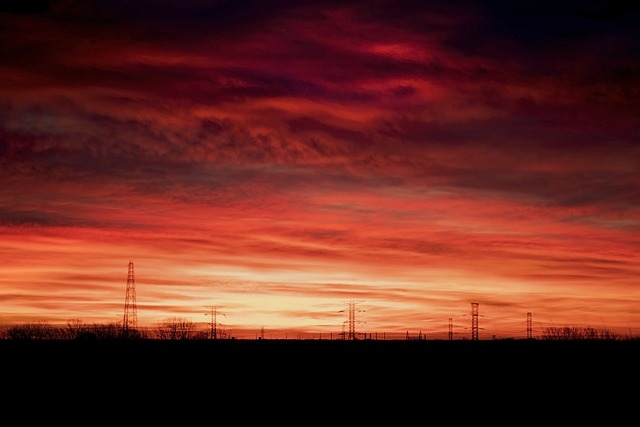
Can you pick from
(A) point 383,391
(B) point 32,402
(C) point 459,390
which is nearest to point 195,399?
(B) point 32,402

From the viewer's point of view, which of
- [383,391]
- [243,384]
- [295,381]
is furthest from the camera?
[295,381]

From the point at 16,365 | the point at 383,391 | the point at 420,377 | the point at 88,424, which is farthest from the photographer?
the point at 16,365

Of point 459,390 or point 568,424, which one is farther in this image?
point 459,390

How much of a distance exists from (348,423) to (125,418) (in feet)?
26.7

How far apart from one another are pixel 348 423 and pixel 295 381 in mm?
20011

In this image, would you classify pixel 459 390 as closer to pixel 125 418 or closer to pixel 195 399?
pixel 195 399

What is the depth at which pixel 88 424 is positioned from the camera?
1104 inches

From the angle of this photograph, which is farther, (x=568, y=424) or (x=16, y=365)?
(x=16, y=365)

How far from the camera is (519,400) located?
36750mm

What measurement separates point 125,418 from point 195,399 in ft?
23.1

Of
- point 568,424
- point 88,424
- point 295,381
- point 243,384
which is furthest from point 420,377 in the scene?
point 88,424

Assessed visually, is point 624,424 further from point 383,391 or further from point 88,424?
point 88,424

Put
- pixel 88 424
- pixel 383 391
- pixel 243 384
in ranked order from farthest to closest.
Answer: pixel 243 384 < pixel 383 391 < pixel 88 424

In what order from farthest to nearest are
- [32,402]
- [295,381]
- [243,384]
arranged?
[295,381] < [243,384] < [32,402]
